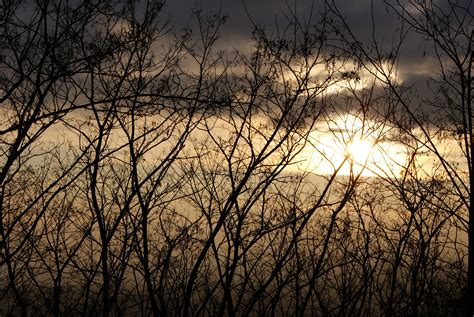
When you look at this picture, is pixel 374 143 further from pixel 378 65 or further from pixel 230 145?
pixel 378 65

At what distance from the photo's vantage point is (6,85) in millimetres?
8391

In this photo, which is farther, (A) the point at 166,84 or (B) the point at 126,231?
(B) the point at 126,231

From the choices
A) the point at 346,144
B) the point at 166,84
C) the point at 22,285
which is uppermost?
the point at 346,144

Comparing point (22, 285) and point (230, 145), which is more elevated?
point (230, 145)

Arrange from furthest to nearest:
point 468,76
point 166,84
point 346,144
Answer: point 346,144 < point 166,84 < point 468,76

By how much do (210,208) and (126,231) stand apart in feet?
12.8

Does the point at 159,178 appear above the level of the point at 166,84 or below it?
below

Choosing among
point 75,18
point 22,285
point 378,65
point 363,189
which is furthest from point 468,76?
point 22,285

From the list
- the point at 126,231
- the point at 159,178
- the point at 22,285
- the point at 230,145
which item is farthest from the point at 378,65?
the point at 22,285

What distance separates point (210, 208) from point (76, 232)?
4694mm

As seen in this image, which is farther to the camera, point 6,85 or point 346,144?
point 346,144

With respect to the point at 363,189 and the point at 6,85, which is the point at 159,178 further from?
the point at 363,189

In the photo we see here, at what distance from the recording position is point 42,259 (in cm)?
1686

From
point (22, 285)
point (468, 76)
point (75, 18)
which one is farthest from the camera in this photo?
point (22, 285)
